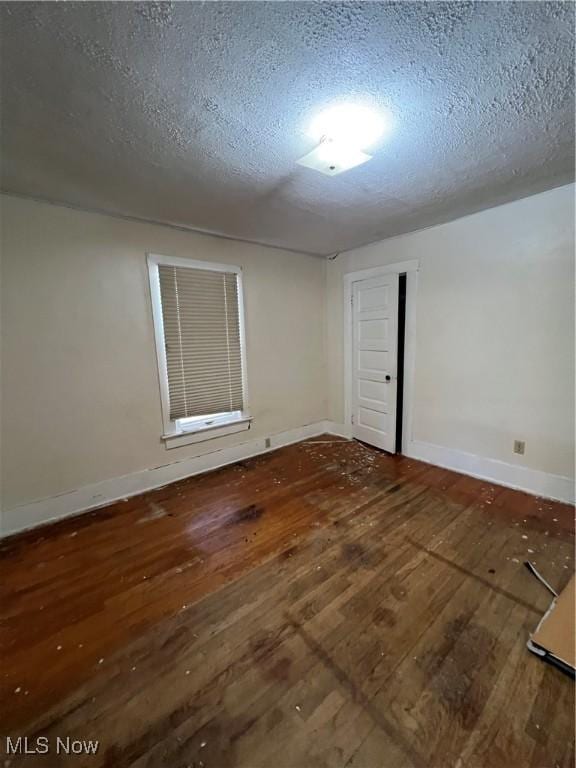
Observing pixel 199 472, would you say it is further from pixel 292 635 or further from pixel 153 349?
pixel 292 635

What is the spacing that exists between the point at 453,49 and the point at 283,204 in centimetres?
144

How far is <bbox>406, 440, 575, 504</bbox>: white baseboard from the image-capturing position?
248 cm

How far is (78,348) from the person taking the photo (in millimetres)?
2484

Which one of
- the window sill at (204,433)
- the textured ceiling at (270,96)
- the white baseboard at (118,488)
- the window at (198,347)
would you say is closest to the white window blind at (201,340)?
the window at (198,347)

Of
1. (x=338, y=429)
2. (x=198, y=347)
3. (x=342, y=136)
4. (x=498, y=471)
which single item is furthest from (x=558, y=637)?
(x=198, y=347)

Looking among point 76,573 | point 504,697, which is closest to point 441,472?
point 504,697

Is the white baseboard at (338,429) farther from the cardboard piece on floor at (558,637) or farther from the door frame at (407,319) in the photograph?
the cardboard piece on floor at (558,637)

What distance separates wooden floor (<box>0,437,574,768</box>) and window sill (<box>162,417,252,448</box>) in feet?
2.29

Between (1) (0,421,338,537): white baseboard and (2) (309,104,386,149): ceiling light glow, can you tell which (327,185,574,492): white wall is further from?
(1) (0,421,338,537): white baseboard

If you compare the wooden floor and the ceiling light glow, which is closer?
the wooden floor

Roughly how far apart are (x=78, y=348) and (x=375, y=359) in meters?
3.00

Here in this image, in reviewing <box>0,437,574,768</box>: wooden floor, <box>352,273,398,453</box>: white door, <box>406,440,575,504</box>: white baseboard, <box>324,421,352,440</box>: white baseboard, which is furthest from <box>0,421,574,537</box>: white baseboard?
<box>324,421,352,440</box>: white baseboard

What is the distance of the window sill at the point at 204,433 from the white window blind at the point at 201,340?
0.16m

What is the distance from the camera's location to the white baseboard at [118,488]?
2.32 meters
